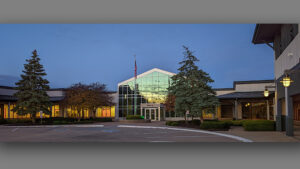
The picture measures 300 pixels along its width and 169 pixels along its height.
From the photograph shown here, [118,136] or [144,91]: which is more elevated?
[144,91]

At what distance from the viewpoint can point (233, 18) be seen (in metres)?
12.1

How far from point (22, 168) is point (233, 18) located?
34.5ft

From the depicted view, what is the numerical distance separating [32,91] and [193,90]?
68.1 feet

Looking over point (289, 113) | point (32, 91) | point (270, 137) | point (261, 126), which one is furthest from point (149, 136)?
point (32, 91)

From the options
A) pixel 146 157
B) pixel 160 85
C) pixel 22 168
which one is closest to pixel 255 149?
pixel 146 157

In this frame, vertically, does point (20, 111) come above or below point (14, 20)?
below

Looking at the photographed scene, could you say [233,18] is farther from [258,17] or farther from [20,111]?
[20,111]

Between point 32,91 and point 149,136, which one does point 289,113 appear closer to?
point 149,136

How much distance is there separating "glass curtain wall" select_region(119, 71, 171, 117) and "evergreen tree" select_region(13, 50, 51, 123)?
14270 mm

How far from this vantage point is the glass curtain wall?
146ft

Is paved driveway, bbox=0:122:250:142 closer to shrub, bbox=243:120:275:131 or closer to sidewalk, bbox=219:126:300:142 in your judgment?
sidewalk, bbox=219:126:300:142

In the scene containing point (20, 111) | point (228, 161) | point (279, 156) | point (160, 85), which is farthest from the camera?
point (160, 85)

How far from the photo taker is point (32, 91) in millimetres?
32969

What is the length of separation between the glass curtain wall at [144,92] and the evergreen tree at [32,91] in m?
14.3
